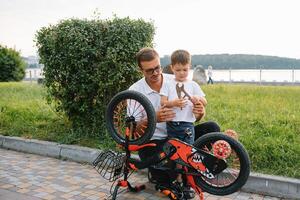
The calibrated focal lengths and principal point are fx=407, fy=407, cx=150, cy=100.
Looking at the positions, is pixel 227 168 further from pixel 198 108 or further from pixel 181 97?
pixel 181 97

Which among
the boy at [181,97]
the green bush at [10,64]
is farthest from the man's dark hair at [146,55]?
the green bush at [10,64]

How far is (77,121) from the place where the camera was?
6.21m

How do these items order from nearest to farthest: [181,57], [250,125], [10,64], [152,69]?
[181,57] → [152,69] → [250,125] → [10,64]

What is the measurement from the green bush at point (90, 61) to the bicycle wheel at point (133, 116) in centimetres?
179

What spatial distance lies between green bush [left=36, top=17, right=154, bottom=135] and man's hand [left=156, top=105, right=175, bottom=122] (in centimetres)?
199

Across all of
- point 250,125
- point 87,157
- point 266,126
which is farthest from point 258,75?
point 87,157

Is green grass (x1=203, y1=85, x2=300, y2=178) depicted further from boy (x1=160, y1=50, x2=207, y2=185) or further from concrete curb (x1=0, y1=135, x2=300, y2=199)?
boy (x1=160, y1=50, x2=207, y2=185)

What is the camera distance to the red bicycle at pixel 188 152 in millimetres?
3615

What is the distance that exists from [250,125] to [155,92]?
2611mm

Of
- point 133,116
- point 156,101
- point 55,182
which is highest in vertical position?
point 156,101

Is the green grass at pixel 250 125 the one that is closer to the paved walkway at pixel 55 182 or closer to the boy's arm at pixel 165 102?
the paved walkway at pixel 55 182

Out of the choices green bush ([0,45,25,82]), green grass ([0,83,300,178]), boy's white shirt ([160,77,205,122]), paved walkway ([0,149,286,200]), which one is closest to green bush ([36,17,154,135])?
green grass ([0,83,300,178])

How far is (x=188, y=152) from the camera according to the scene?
369 cm

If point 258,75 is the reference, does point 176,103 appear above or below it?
below
